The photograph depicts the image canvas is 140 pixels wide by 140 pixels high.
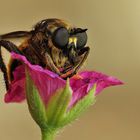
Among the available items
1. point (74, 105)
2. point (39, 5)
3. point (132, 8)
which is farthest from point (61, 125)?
point (132, 8)

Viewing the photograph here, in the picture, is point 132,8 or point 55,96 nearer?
point 55,96

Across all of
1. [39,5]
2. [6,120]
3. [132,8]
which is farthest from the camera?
[132,8]

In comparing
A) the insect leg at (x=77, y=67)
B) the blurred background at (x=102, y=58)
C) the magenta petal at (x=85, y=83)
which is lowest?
the blurred background at (x=102, y=58)

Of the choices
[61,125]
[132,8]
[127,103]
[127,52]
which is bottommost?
[127,103]

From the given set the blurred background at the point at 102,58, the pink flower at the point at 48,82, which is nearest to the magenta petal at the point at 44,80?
the pink flower at the point at 48,82

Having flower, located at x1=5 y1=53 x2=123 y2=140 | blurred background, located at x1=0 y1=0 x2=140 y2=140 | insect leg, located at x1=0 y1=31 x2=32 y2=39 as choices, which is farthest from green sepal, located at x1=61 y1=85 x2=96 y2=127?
blurred background, located at x1=0 y1=0 x2=140 y2=140

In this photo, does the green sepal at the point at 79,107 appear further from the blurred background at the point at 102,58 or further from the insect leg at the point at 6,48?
the blurred background at the point at 102,58

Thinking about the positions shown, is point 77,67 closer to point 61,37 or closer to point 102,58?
point 61,37

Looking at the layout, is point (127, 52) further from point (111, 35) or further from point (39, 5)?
point (39, 5)

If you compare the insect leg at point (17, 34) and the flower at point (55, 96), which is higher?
the insect leg at point (17, 34)
